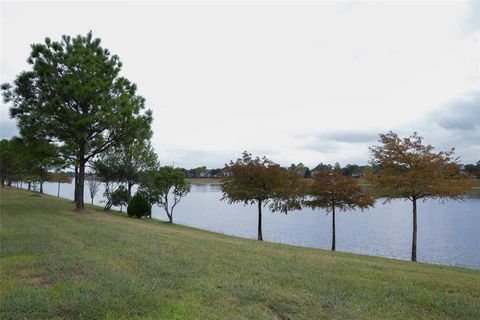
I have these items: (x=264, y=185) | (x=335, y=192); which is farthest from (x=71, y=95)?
(x=335, y=192)

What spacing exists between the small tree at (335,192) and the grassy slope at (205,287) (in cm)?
1662

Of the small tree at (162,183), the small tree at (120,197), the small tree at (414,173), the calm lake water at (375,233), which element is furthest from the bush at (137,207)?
the small tree at (414,173)

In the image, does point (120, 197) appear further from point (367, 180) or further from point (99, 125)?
point (367, 180)

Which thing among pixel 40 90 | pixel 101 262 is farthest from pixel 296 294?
pixel 40 90

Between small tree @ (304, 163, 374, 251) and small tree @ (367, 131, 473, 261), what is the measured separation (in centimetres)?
430

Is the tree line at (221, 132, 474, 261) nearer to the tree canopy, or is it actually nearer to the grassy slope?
the tree canopy

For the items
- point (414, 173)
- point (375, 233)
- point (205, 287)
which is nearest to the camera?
point (205, 287)

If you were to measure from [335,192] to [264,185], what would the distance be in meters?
5.14

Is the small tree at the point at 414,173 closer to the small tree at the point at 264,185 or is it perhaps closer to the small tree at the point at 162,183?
the small tree at the point at 264,185

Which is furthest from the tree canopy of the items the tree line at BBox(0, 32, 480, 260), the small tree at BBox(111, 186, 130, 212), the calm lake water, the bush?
the calm lake water

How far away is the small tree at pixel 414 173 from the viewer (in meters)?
19.0

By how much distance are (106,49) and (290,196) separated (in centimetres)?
→ 1524

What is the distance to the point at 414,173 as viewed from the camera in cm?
1898

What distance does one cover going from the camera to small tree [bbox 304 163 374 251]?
982 inches
